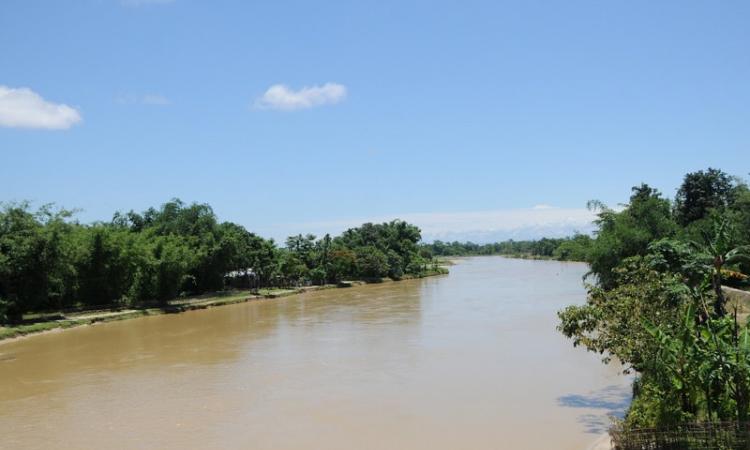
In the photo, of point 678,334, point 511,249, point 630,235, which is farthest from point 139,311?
point 511,249

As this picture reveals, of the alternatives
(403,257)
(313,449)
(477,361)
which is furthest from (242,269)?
(313,449)

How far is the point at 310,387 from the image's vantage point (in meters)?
14.7

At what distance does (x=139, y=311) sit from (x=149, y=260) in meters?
3.44

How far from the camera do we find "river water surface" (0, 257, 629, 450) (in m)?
10.8

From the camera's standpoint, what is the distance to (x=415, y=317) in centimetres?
2939

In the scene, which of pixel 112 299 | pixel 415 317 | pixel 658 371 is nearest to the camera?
pixel 658 371

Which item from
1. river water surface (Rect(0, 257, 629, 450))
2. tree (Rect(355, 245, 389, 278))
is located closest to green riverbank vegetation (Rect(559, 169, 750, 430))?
river water surface (Rect(0, 257, 629, 450))

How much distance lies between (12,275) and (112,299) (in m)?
8.01

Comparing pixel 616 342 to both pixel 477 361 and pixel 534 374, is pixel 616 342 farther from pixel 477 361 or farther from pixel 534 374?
pixel 477 361

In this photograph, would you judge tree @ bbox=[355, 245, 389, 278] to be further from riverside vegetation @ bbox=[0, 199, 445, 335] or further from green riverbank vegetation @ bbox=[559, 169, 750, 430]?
green riverbank vegetation @ bbox=[559, 169, 750, 430]

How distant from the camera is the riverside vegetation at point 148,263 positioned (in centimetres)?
2627

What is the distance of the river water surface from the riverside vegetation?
11.6 feet

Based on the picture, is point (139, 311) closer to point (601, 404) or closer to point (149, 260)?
point (149, 260)

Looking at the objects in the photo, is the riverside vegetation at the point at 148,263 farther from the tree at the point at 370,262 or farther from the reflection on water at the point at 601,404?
the reflection on water at the point at 601,404
